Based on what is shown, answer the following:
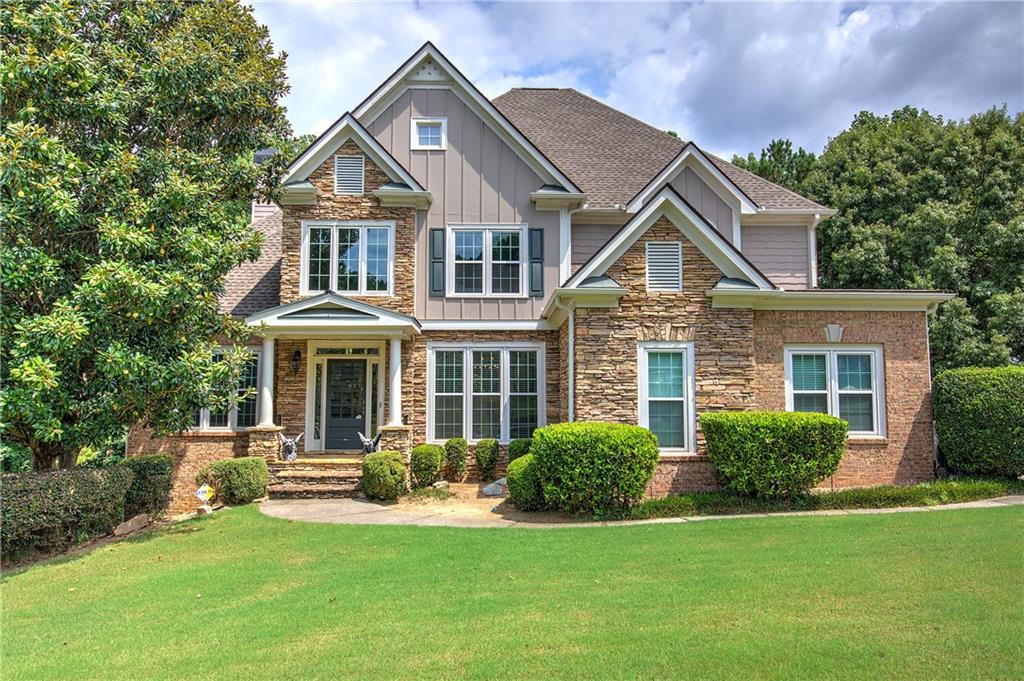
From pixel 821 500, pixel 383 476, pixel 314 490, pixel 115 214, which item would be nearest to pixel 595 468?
pixel 821 500

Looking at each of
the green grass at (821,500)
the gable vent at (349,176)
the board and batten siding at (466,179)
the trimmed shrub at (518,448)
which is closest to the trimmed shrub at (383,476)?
the trimmed shrub at (518,448)

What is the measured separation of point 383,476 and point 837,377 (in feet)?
30.9

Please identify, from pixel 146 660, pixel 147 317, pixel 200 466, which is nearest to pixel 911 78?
pixel 147 317

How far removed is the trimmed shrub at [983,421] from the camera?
1126 cm

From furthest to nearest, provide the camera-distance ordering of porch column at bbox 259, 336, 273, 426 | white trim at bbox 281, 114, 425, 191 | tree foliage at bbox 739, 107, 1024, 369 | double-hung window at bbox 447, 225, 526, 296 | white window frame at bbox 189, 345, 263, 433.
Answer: tree foliage at bbox 739, 107, 1024, 369
double-hung window at bbox 447, 225, 526, 296
white window frame at bbox 189, 345, 263, 433
white trim at bbox 281, 114, 425, 191
porch column at bbox 259, 336, 273, 426

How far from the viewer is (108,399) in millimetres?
9391

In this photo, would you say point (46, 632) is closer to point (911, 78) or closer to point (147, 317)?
point (147, 317)

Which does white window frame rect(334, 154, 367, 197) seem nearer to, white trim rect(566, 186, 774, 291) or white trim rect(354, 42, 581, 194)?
white trim rect(354, 42, 581, 194)

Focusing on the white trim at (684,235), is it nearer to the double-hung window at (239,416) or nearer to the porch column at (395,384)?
the porch column at (395,384)

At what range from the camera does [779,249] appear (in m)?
16.9

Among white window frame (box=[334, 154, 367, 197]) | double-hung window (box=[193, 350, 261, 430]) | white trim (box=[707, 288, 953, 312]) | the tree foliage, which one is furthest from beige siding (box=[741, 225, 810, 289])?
double-hung window (box=[193, 350, 261, 430])

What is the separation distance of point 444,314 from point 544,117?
8.05m

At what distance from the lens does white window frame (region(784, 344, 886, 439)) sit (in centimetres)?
1261

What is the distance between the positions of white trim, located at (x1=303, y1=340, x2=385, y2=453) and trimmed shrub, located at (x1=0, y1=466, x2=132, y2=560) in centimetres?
509
